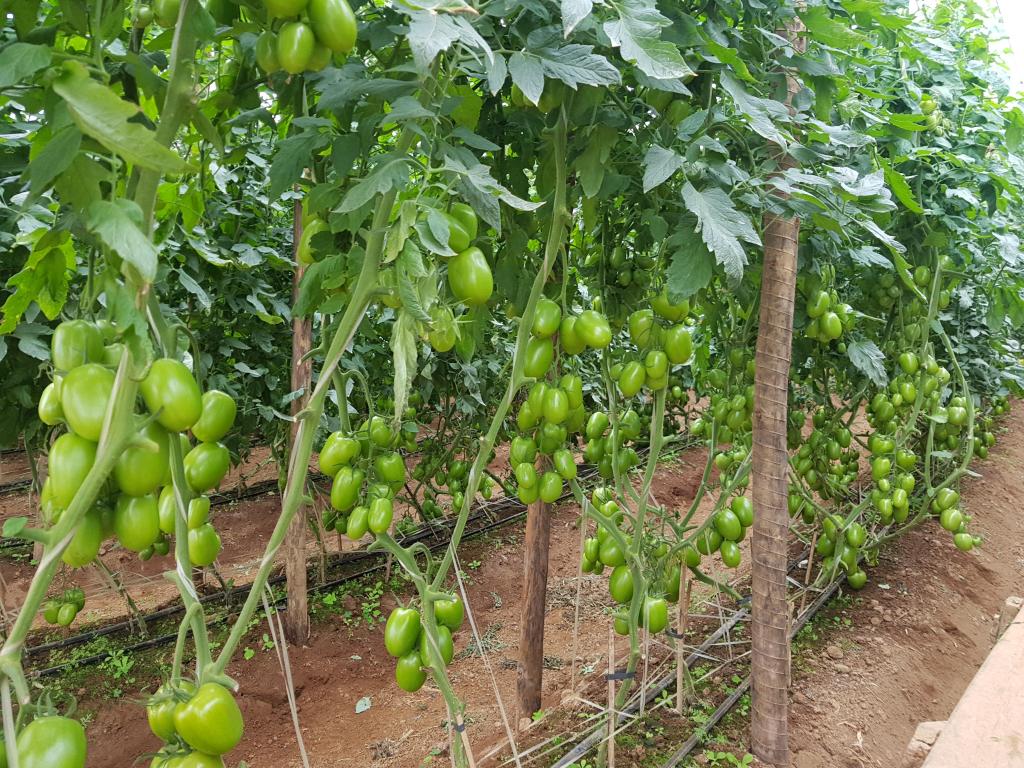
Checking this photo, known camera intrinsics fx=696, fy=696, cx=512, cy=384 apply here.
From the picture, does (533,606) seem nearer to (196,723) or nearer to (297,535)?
(297,535)

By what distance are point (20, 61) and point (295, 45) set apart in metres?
0.25

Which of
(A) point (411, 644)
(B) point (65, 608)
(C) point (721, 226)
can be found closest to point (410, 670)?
(A) point (411, 644)

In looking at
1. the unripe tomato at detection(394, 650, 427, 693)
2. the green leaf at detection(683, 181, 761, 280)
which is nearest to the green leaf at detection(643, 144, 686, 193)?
the green leaf at detection(683, 181, 761, 280)

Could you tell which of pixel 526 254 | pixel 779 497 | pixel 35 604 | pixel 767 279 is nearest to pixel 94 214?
pixel 35 604

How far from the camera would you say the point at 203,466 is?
93 cm

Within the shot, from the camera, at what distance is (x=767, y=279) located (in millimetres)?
1865

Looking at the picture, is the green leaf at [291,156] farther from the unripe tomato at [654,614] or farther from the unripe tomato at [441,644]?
the unripe tomato at [654,614]

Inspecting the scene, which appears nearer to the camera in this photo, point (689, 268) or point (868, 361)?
point (689, 268)

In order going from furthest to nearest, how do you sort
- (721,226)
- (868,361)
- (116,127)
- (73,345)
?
(868,361) → (721,226) → (73,345) → (116,127)

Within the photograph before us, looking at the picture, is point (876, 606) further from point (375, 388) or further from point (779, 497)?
point (375, 388)

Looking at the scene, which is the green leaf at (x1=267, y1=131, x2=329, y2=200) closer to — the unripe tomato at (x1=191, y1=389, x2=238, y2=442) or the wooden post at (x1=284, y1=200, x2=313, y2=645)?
the unripe tomato at (x1=191, y1=389, x2=238, y2=442)

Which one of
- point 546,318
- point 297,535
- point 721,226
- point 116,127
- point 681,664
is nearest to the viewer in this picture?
point 116,127

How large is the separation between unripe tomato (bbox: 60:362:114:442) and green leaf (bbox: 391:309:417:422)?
1.18 ft

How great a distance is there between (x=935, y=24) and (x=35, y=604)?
4023mm
